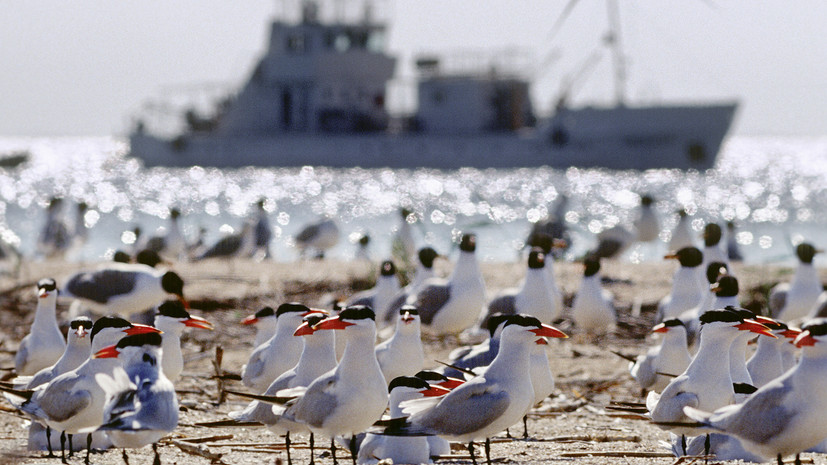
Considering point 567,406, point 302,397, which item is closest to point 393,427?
point 302,397

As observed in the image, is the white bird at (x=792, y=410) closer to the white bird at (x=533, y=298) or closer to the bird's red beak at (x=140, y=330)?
the bird's red beak at (x=140, y=330)

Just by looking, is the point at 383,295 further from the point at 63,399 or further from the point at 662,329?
the point at 63,399

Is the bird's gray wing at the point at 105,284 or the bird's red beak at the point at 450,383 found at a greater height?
the bird's gray wing at the point at 105,284

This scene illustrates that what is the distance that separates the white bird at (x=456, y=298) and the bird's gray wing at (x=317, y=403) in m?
3.56

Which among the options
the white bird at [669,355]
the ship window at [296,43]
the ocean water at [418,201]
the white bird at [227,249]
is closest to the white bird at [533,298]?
the white bird at [669,355]

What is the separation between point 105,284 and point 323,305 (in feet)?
6.65

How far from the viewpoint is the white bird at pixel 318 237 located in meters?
17.1

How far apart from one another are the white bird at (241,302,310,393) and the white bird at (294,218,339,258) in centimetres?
1081

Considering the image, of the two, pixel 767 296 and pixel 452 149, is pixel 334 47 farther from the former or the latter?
pixel 767 296

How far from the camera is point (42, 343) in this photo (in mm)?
6887

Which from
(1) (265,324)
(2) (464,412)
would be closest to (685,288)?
(1) (265,324)

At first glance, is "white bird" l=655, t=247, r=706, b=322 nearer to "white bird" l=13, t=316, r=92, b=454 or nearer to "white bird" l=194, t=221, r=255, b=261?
"white bird" l=13, t=316, r=92, b=454

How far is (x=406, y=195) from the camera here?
5394cm

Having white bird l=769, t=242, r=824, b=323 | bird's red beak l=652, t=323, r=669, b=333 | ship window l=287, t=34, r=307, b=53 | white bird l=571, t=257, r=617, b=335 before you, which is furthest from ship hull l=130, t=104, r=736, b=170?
bird's red beak l=652, t=323, r=669, b=333
